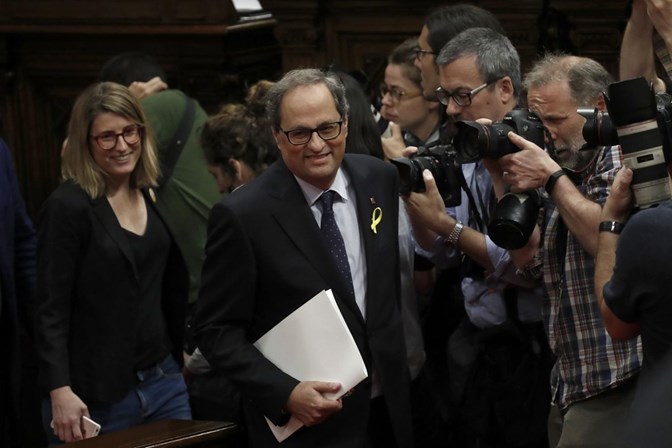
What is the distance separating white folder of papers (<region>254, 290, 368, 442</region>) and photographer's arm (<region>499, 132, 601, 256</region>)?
0.60 m

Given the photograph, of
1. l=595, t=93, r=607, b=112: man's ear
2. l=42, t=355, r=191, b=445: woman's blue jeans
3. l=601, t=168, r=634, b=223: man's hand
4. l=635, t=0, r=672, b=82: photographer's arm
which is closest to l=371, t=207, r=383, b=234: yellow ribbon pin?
l=595, t=93, r=607, b=112: man's ear

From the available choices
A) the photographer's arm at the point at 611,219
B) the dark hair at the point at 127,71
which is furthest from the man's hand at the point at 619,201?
the dark hair at the point at 127,71

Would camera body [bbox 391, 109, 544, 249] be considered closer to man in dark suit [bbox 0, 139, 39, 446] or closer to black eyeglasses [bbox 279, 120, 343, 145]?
black eyeglasses [bbox 279, 120, 343, 145]

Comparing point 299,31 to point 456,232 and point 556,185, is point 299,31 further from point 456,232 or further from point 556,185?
point 556,185

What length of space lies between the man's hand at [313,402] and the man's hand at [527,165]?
0.74m

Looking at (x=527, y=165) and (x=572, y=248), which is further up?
(x=527, y=165)

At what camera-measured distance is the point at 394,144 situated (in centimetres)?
469

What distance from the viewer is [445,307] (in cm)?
452

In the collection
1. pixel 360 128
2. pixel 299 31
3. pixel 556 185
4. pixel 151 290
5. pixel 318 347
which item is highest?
pixel 299 31

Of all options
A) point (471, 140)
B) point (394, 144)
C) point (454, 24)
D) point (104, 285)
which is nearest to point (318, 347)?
point (471, 140)

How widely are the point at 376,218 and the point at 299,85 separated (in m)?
0.44

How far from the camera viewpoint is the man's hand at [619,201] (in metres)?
3.22

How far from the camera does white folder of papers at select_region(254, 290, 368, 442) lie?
3.61 metres

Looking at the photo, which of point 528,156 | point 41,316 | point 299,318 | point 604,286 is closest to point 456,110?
point 528,156
